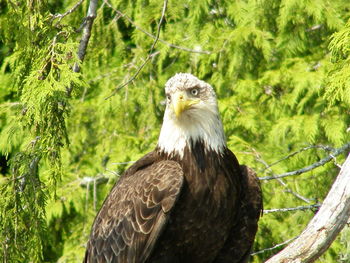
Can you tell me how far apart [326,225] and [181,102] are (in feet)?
4.23

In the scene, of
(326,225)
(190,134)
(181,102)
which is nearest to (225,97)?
(190,134)

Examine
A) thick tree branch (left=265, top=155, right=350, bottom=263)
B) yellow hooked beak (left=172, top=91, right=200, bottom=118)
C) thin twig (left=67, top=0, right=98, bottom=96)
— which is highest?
thin twig (left=67, top=0, right=98, bottom=96)

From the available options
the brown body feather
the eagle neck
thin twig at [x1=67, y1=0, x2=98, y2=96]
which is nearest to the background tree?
thin twig at [x1=67, y1=0, x2=98, y2=96]

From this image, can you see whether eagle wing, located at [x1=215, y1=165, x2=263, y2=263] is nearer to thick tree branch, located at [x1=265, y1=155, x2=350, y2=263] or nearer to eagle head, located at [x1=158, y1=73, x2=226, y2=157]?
eagle head, located at [x1=158, y1=73, x2=226, y2=157]

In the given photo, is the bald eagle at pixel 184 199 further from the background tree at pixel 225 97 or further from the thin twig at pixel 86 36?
the background tree at pixel 225 97

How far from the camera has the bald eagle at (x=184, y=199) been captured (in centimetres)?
456

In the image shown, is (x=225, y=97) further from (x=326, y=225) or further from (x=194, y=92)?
(x=326, y=225)

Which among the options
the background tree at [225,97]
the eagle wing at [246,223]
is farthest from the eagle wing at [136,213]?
the background tree at [225,97]

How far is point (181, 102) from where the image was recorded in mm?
4496

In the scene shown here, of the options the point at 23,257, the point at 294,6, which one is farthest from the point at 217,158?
the point at 294,6

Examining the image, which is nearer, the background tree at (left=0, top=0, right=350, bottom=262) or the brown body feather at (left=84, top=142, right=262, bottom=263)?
the brown body feather at (left=84, top=142, right=262, bottom=263)

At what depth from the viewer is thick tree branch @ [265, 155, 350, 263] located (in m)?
3.73

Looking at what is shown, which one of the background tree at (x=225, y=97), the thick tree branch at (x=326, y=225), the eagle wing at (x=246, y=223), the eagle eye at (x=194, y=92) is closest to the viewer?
the thick tree branch at (x=326, y=225)

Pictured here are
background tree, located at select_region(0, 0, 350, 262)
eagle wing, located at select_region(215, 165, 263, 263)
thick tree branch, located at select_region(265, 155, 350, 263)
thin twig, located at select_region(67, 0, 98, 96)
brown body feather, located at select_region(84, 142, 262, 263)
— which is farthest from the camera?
background tree, located at select_region(0, 0, 350, 262)
